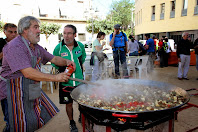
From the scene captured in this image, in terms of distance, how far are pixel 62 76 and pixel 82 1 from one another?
34852 mm

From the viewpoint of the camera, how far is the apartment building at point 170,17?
1488cm

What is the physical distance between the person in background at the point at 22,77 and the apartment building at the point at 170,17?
16.8 m

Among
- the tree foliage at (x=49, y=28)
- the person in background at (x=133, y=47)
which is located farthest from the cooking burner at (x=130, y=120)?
the tree foliage at (x=49, y=28)

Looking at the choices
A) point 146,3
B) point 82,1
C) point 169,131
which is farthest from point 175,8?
point 82,1

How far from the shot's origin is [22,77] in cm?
176

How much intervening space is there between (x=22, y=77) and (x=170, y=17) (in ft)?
62.1

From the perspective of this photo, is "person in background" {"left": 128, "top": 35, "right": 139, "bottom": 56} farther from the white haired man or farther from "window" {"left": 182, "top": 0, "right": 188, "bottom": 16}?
"window" {"left": 182, "top": 0, "right": 188, "bottom": 16}

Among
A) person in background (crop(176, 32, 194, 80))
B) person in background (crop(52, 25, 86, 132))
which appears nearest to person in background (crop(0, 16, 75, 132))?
person in background (crop(52, 25, 86, 132))

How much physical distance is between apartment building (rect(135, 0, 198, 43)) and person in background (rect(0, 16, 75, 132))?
663 inches

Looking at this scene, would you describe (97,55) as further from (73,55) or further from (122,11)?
(122,11)

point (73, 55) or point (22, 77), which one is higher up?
point (73, 55)

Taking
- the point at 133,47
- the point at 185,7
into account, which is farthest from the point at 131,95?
the point at 185,7

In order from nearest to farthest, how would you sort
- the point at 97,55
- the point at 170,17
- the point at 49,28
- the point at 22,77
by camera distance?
1. the point at 22,77
2. the point at 97,55
3. the point at 170,17
4. the point at 49,28

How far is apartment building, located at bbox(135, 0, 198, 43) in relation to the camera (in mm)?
14875
